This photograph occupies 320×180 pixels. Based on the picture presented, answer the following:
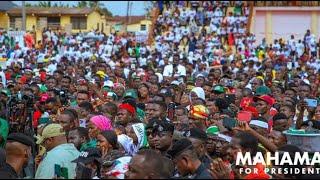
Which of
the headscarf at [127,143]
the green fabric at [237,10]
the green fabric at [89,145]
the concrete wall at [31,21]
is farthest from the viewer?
the concrete wall at [31,21]

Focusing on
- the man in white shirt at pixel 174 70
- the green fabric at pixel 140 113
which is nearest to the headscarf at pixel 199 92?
the green fabric at pixel 140 113

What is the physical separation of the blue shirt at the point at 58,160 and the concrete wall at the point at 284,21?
101 ft

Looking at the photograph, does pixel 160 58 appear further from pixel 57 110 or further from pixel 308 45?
pixel 57 110

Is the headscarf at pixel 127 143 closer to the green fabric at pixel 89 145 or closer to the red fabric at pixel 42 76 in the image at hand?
the green fabric at pixel 89 145

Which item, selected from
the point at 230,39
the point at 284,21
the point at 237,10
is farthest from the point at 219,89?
the point at 284,21

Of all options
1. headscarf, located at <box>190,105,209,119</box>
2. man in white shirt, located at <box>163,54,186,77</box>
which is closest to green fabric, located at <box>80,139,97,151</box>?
headscarf, located at <box>190,105,209,119</box>

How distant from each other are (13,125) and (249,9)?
92.6 feet

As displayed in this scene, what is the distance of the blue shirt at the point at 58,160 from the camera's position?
241 inches

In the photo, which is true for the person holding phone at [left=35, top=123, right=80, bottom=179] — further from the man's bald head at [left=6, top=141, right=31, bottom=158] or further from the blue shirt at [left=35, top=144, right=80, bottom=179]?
the man's bald head at [left=6, top=141, right=31, bottom=158]

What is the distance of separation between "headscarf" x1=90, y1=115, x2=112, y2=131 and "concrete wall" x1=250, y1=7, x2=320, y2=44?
94.8ft

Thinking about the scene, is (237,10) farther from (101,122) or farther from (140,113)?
(101,122)

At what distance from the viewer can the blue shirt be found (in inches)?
241

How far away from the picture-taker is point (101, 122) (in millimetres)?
8211

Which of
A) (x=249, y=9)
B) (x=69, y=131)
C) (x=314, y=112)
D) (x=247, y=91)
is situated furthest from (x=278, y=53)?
(x=69, y=131)
